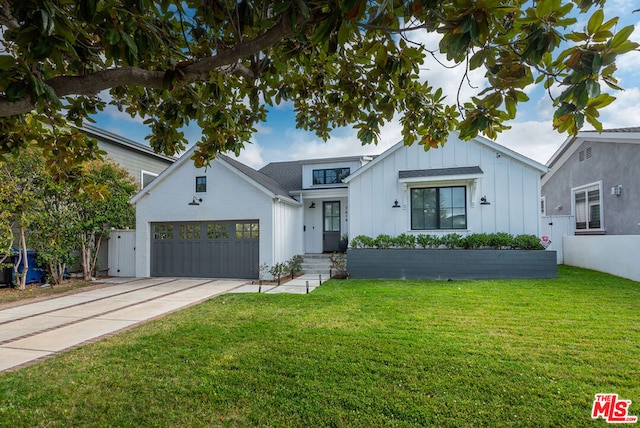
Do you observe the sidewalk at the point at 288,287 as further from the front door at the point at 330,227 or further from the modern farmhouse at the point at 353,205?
the front door at the point at 330,227

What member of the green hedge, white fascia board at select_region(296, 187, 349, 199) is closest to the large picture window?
the green hedge

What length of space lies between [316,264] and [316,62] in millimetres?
9389

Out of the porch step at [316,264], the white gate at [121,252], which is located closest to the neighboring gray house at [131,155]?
the white gate at [121,252]

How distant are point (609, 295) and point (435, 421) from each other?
6.82 m

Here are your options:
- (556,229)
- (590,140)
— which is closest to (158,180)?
(556,229)

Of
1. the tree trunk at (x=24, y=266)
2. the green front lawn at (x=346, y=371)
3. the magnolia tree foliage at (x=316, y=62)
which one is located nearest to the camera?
the magnolia tree foliage at (x=316, y=62)

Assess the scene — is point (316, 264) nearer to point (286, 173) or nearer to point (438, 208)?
point (438, 208)

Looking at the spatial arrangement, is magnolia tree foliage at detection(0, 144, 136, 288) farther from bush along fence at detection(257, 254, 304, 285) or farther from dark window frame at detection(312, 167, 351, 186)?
dark window frame at detection(312, 167, 351, 186)

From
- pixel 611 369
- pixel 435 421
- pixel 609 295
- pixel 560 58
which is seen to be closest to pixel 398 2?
pixel 560 58

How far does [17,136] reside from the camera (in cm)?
336

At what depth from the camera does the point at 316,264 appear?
1269 centimetres

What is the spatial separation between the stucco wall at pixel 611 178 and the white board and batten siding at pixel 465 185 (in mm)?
2978

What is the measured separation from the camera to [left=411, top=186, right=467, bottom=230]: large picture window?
11.5 meters

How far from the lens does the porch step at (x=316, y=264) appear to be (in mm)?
12270
